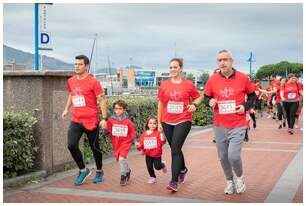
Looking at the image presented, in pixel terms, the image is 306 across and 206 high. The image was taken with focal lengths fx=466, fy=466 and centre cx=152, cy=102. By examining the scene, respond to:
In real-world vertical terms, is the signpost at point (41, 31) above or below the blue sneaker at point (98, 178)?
above

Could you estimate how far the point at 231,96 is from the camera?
579cm

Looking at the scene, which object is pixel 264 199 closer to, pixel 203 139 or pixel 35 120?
pixel 35 120

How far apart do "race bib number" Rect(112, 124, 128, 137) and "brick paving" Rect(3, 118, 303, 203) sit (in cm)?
71

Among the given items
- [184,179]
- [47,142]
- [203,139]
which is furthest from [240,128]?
[203,139]

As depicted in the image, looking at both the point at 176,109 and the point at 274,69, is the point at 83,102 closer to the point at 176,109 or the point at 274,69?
the point at 176,109

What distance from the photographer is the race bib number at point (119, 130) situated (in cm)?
673

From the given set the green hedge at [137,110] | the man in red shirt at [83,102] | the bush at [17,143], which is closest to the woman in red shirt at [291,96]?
the green hedge at [137,110]

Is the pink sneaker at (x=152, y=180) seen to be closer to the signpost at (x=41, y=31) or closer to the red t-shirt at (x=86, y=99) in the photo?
the red t-shirt at (x=86, y=99)

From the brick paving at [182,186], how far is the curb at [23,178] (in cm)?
16

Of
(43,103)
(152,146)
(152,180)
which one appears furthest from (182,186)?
(43,103)

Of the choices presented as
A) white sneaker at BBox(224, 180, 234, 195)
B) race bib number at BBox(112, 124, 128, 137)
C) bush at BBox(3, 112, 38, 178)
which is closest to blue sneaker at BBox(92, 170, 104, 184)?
race bib number at BBox(112, 124, 128, 137)

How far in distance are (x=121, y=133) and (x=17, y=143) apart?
1.47 meters

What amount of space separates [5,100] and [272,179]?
439 cm

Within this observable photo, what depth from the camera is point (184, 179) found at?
683cm
